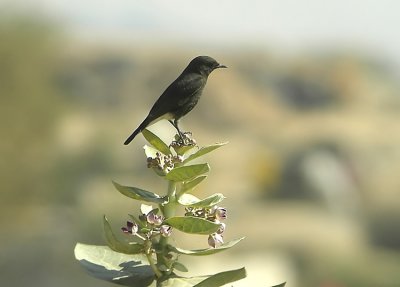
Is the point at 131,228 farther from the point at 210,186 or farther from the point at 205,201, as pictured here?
the point at 210,186

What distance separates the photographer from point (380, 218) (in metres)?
33.3

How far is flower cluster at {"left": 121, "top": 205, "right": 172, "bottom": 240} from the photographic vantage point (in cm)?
178

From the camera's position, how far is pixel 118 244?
181 cm

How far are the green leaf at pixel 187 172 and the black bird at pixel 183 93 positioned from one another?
0.58 m

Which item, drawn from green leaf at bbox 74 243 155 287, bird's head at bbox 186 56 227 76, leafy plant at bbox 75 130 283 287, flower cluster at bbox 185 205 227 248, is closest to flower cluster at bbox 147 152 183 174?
leafy plant at bbox 75 130 283 287

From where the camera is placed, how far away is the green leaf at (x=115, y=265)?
183 centimetres

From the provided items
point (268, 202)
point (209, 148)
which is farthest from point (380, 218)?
point (209, 148)

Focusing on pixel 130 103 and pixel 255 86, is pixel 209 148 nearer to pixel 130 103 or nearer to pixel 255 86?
pixel 130 103

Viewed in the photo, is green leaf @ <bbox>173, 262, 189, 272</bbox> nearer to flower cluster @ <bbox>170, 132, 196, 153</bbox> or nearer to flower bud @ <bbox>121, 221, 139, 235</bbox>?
flower bud @ <bbox>121, 221, 139, 235</bbox>

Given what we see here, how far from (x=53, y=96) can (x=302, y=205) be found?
35.1ft

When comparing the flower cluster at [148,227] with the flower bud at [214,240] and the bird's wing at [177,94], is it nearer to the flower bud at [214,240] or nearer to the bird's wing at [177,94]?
the flower bud at [214,240]

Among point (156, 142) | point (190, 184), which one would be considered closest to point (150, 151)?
point (156, 142)

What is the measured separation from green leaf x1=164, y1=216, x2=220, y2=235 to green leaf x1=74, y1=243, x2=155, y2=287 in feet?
0.50

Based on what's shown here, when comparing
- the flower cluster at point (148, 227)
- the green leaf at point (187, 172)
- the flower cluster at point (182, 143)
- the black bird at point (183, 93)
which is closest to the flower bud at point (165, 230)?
the flower cluster at point (148, 227)
